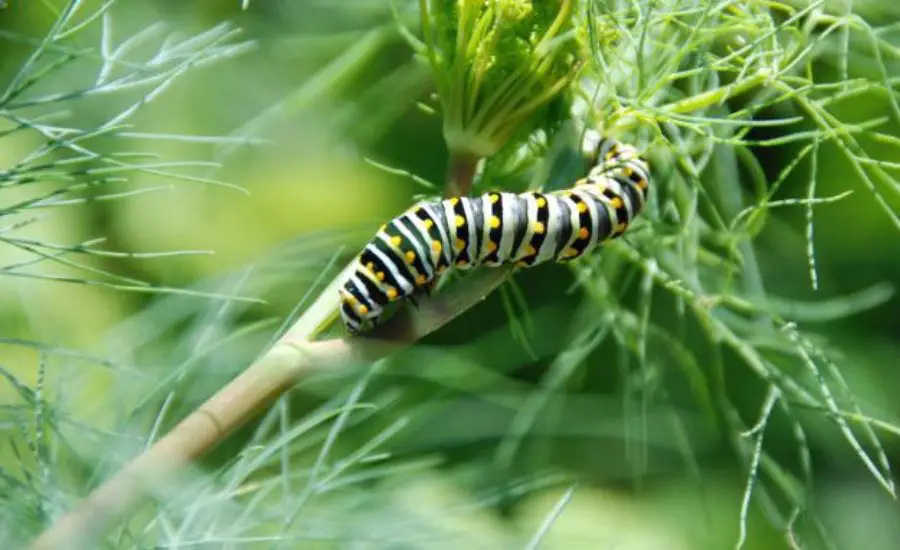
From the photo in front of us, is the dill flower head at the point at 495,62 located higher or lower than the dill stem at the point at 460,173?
higher

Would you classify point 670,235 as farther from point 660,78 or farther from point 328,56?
point 328,56

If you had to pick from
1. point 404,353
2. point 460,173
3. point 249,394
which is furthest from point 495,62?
point 404,353

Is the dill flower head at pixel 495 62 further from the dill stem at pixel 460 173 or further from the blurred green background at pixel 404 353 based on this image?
the blurred green background at pixel 404 353

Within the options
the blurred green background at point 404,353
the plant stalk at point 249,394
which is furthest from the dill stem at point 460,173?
the blurred green background at point 404,353

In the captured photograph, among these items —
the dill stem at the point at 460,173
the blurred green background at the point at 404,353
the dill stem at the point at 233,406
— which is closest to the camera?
the dill stem at the point at 233,406

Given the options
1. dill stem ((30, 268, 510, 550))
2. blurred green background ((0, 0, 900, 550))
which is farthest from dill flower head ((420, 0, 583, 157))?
blurred green background ((0, 0, 900, 550))

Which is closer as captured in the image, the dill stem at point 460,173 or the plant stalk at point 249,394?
the plant stalk at point 249,394

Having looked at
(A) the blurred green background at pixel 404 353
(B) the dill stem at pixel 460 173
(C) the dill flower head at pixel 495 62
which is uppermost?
(C) the dill flower head at pixel 495 62
